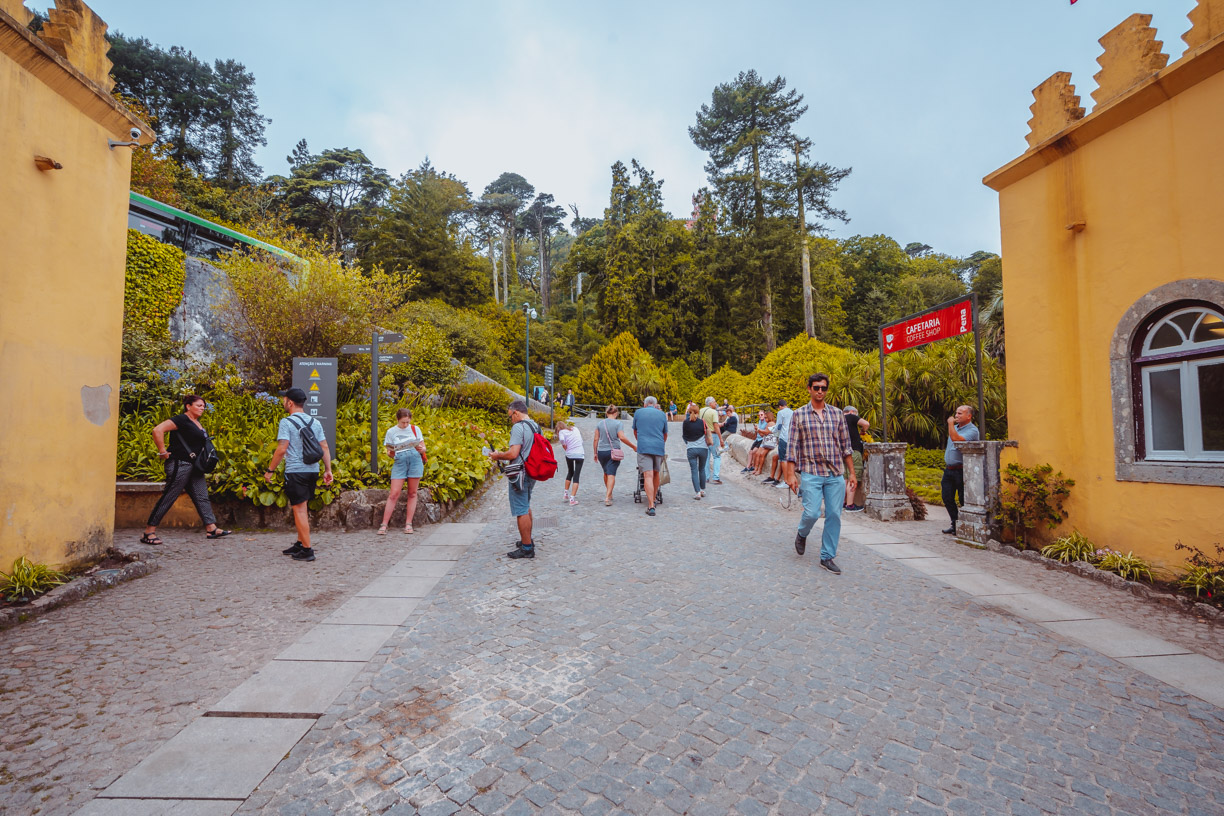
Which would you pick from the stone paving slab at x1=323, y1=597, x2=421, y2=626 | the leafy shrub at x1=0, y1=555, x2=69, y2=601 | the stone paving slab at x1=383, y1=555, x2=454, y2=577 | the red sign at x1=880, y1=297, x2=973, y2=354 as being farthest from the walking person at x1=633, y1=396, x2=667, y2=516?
the leafy shrub at x1=0, y1=555, x2=69, y2=601

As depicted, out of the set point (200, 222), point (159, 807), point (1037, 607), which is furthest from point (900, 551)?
point (200, 222)

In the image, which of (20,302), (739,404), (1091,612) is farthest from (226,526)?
(739,404)

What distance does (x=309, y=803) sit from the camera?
2.29 meters

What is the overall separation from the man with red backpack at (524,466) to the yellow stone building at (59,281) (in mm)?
3853

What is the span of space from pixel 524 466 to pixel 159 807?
4035 millimetres

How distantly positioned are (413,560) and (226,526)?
3434mm

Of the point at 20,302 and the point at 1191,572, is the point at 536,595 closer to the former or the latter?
the point at 20,302

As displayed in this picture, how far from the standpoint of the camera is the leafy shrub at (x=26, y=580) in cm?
451

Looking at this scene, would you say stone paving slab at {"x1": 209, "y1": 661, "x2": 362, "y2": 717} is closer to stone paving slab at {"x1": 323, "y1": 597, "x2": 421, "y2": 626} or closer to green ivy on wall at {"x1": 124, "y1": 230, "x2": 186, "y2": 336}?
stone paving slab at {"x1": 323, "y1": 597, "x2": 421, "y2": 626}

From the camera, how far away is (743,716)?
9.71 ft

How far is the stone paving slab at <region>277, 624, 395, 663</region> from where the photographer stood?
374 cm

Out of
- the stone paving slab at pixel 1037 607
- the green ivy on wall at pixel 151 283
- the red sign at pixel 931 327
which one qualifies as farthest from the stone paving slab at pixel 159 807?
the green ivy on wall at pixel 151 283

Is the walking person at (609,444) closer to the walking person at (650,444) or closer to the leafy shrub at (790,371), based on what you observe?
the walking person at (650,444)

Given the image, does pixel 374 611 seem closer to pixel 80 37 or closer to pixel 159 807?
pixel 159 807
